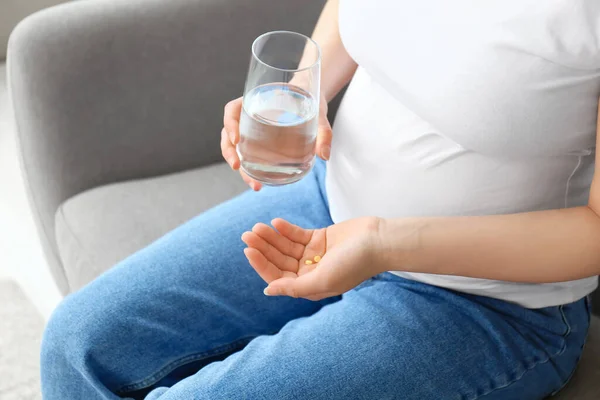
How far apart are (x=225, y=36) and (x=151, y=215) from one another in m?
0.34

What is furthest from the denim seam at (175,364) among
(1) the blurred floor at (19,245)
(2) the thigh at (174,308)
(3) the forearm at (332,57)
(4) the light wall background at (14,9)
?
(4) the light wall background at (14,9)

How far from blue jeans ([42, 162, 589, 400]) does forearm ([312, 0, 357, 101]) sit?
0.66 feet

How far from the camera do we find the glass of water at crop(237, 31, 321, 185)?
775 millimetres

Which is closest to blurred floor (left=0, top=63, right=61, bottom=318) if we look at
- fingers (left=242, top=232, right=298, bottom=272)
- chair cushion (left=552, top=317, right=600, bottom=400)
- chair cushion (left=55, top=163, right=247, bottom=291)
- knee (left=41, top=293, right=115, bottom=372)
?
chair cushion (left=55, top=163, right=247, bottom=291)

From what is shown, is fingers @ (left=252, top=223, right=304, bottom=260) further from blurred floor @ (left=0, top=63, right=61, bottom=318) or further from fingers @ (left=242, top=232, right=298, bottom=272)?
blurred floor @ (left=0, top=63, right=61, bottom=318)

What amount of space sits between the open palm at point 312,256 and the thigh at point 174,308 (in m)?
0.10

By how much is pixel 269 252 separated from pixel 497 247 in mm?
274

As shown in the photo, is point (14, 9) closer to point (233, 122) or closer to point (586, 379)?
point (233, 122)

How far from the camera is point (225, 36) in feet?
4.32

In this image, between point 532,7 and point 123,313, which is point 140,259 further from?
point 532,7

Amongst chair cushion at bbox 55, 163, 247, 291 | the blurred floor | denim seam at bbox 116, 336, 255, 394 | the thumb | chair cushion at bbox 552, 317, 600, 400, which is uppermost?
the thumb

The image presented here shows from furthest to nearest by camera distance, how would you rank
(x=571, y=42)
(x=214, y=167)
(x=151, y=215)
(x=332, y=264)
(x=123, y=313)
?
(x=214, y=167) → (x=151, y=215) → (x=123, y=313) → (x=332, y=264) → (x=571, y=42)

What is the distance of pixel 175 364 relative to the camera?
987 millimetres

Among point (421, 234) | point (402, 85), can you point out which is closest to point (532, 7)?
point (402, 85)
